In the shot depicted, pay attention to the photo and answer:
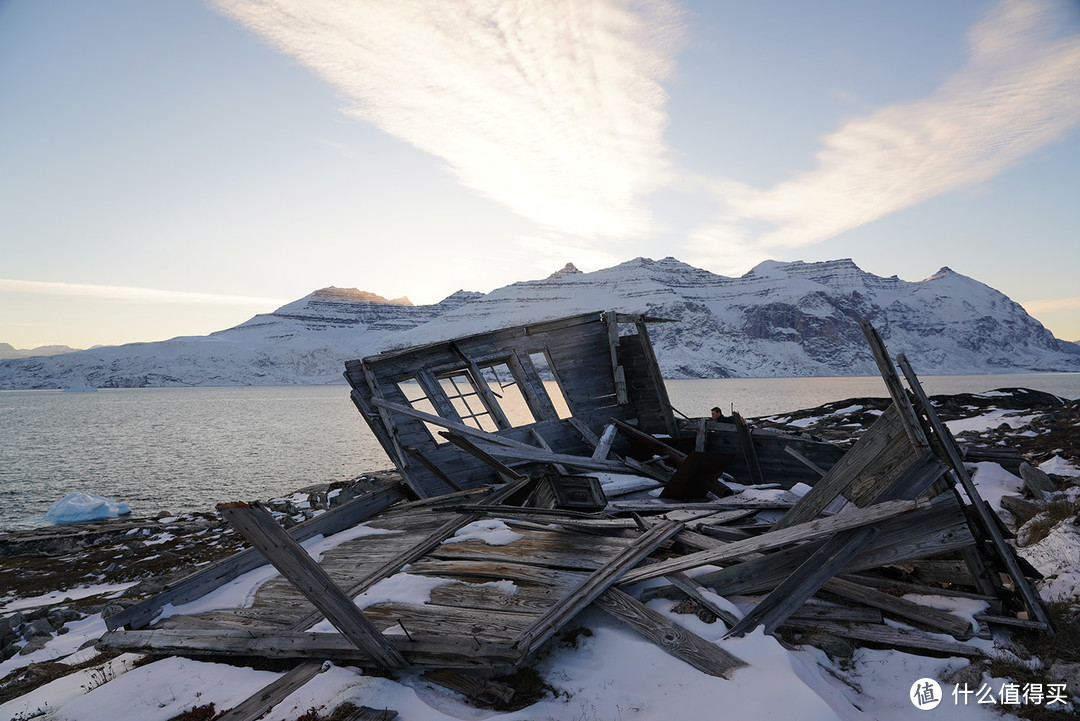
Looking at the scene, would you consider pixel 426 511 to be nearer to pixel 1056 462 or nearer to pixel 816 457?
pixel 816 457

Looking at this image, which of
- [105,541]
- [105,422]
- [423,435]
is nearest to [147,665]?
[423,435]

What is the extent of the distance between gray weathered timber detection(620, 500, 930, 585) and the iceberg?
82.9 feet

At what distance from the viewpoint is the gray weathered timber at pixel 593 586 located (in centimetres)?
515

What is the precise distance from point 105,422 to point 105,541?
62.9 meters

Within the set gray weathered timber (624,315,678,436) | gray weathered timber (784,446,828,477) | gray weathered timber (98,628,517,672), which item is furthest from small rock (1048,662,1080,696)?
gray weathered timber (624,315,678,436)

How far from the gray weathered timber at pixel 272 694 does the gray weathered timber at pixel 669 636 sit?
9.26ft

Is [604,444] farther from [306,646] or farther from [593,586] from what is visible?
[306,646]

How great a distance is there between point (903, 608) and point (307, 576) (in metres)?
5.87

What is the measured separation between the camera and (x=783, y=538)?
597 cm

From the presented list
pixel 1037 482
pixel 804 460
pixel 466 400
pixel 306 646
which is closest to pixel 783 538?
pixel 306 646

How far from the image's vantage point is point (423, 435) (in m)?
12.9

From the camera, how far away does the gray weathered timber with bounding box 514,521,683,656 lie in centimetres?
515

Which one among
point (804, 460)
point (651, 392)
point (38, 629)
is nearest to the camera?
point (38, 629)

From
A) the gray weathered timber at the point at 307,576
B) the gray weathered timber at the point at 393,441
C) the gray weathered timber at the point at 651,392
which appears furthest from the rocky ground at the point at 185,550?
the gray weathered timber at the point at 651,392
